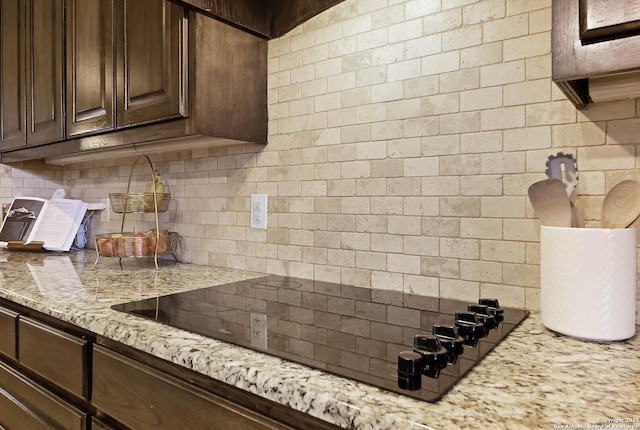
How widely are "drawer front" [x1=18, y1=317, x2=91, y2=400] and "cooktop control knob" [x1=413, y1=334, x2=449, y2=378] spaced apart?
A: 75 cm

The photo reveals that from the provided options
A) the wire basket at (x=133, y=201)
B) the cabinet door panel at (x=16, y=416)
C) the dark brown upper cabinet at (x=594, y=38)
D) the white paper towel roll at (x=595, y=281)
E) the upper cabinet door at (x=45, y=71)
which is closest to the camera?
the dark brown upper cabinet at (x=594, y=38)

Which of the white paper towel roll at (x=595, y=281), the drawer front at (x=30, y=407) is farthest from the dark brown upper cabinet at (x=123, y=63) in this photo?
the white paper towel roll at (x=595, y=281)

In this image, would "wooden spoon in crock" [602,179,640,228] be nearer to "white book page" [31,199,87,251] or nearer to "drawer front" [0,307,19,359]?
"drawer front" [0,307,19,359]

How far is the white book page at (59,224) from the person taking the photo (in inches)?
85.4

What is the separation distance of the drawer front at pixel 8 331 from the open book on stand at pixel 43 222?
3.11 feet

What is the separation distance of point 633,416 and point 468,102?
776 millimetres

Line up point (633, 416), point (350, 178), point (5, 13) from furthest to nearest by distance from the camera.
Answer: point (5, 13) → point (350, 178) → point (633, 416)

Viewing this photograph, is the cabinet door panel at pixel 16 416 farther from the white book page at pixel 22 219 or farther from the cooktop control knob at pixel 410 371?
the white book page at pixel 22 219

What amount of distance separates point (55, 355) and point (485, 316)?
3.35 feet

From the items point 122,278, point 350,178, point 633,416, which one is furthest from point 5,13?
point 633,416

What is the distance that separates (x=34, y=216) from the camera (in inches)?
89.2

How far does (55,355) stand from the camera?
41.8 inches

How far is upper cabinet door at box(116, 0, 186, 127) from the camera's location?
4.29ft

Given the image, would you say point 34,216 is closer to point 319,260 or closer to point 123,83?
point 123,83
